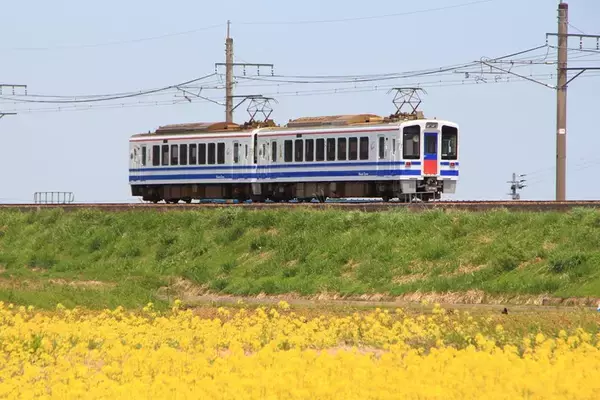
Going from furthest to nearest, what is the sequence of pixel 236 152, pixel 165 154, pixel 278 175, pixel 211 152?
pixel 165 154
pixel 211 152
pixel 236 152
pixel 278 175

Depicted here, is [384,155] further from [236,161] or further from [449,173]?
[236,161]

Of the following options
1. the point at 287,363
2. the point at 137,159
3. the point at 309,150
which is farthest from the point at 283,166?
the point at 287,363

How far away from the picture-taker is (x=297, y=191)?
44344mm

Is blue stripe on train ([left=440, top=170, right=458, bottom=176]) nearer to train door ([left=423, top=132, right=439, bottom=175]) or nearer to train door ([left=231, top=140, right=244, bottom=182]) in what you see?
train door ([left=423, top=132, right=439, bottom=175])

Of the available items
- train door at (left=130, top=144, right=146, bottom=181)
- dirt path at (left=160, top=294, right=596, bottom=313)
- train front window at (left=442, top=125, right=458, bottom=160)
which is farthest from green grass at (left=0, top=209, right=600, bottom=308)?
train front window at (left=442, top=125, right=458, bottom=160)

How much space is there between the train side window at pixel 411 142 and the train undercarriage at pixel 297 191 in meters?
0.89

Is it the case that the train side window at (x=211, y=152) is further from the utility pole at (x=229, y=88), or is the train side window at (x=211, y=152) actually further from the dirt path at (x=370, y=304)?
the dirt path at (x=370, y=304)

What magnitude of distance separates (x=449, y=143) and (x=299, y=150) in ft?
16.5

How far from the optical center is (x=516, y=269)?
2942 cm

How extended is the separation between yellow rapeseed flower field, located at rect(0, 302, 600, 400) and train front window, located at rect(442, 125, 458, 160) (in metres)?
23.4

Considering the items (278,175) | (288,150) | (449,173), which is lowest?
(278,175)

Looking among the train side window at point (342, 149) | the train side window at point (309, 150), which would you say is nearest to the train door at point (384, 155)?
the train side window at point (342, 149)

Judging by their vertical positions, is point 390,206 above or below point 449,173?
below

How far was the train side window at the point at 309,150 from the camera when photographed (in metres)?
42.4
